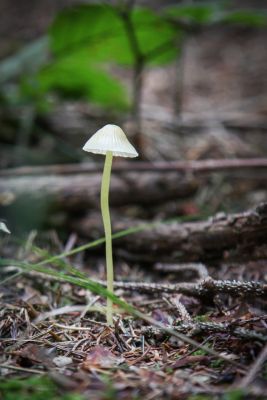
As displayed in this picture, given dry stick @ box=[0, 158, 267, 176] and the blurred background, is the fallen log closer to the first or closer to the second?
the blurred background

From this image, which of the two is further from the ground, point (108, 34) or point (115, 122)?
point (108, 34)

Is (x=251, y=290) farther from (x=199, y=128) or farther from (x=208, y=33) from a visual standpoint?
(x=208, y=33)

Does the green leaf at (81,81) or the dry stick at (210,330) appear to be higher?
the green leaf at (81,81)

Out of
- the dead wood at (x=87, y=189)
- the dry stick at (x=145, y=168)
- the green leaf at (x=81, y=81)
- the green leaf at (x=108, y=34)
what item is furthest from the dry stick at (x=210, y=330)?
the green leaf at (x=81, y=81)

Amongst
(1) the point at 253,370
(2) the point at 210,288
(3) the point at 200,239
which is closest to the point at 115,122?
(3) the point at 200,239

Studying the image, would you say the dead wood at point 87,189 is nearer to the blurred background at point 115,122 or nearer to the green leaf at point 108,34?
the blurred background at point 115,122

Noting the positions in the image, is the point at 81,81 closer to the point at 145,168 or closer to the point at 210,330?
the point at 145,168

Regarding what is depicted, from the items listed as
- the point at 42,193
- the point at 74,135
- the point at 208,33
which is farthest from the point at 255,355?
the point at 208,33
